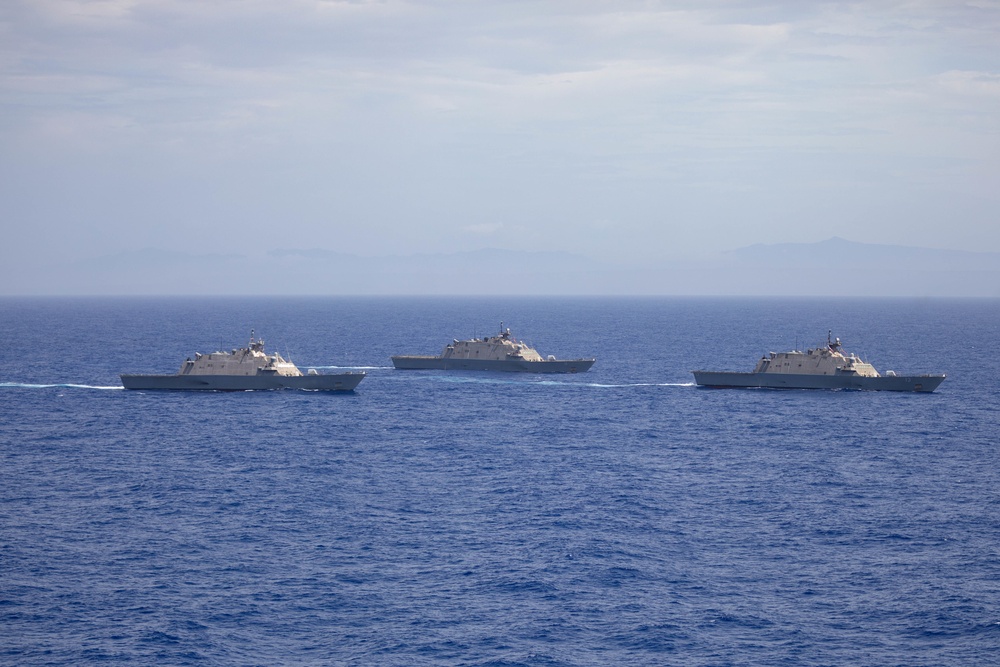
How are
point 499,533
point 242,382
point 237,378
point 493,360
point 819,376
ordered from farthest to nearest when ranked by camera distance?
point 493,360 < point 819,376 < point 242,382 < point 237,378 < point 499,533

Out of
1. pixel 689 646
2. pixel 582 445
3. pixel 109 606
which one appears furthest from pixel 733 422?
pixel 109 606

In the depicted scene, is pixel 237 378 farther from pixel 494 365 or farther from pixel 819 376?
pixel 819 376

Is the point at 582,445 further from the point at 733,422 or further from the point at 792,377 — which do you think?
the point at 792,377

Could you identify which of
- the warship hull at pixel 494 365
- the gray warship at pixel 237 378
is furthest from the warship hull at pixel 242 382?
the warship hull at pixel 494 365

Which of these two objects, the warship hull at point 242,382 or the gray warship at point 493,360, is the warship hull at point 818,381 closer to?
the gray warship at point 493,360

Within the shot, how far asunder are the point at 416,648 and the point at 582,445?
4414 centimetres

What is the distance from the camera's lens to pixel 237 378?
115938 millimetres

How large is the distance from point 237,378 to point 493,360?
35501 mm

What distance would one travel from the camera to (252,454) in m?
80.2

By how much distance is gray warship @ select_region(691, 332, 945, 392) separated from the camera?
4545 inches

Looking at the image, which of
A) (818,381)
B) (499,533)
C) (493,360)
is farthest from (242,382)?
(499,533)

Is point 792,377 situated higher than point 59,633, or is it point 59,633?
point 792,377

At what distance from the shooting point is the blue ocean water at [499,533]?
140ft

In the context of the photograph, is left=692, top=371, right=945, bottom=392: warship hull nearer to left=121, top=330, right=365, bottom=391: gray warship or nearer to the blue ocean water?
the blue ocean water
